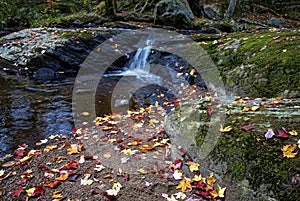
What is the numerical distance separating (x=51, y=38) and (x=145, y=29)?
183 inches

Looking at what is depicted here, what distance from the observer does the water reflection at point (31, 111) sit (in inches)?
181

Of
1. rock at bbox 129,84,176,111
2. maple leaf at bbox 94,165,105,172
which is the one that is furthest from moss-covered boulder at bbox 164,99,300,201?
rock at bbox 129,84,176,111

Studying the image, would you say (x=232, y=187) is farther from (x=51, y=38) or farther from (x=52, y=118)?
(x=51, y=38)

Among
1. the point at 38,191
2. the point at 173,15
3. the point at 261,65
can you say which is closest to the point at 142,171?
the point at 38,191

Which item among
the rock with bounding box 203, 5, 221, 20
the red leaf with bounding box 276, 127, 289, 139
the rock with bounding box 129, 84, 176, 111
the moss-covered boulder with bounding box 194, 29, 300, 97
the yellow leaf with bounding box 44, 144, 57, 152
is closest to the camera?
the red leaf with bounding box 276, 127, 289, 139

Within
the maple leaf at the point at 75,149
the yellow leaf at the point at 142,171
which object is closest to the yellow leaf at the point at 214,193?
the yellow leaf at the point at 142,171

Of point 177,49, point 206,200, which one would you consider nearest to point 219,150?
point 206,200

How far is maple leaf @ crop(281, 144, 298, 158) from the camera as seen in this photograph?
204 centimetres

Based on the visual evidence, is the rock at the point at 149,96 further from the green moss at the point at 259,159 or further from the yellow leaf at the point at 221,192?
the yellow leaf at the point at 221,192

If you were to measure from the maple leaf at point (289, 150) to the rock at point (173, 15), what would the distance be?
11.9 metres

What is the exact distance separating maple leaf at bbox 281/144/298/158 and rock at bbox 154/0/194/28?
1195 cm

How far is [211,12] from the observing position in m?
18.2

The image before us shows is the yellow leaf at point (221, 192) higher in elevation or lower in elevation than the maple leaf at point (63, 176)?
higher

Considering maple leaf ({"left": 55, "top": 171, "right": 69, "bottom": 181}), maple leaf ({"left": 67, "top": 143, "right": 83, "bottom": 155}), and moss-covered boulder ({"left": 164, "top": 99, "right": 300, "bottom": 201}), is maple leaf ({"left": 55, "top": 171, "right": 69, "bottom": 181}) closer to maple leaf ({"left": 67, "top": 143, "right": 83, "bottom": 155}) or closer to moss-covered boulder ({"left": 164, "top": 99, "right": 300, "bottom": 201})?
maple leaf ({"left": 67, "top": 143, "right": 83, "bottom": 155})
